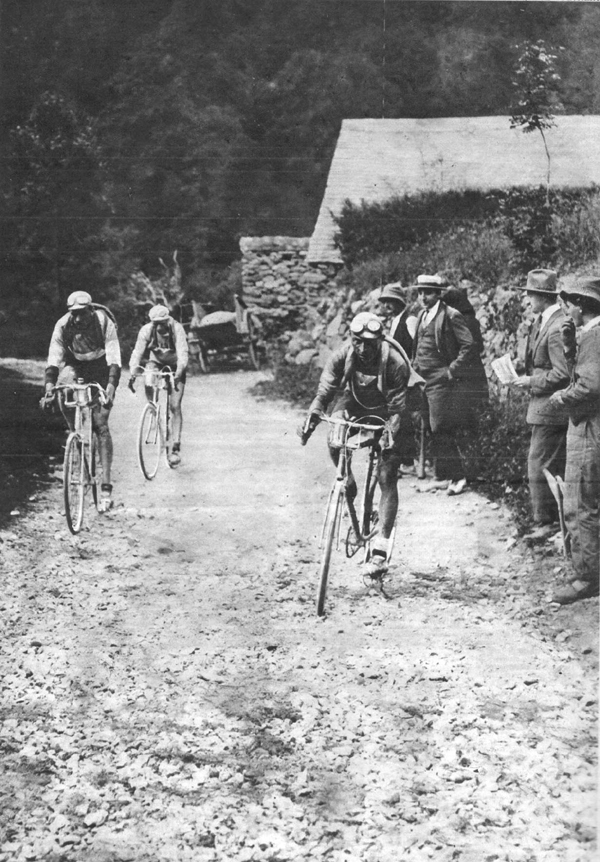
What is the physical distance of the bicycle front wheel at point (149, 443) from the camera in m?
3.77

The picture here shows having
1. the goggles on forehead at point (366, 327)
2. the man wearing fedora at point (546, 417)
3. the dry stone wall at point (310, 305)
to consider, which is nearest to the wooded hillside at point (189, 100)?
the dry stone wall at point (310, 305)

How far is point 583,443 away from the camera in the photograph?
3621 mm

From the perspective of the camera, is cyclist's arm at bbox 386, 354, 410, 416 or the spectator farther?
cyclist's arm at bbox 386, 354, 410, 416

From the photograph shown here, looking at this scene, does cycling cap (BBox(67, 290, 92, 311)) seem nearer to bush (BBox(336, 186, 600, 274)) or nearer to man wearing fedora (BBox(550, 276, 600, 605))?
bush (BBox(336, 186, 600, 274))

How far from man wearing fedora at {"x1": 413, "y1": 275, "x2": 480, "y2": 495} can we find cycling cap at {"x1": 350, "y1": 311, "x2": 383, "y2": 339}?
1.32 feet

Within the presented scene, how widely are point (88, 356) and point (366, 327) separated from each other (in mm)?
1418

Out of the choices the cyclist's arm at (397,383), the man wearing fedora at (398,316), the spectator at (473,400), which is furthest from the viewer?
the man wearing fedora at (398,316)

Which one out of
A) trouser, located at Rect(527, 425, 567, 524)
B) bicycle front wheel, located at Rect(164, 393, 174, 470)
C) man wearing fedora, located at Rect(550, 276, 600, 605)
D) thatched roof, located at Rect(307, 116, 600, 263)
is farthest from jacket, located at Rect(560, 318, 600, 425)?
bicycle front wheel, located at Rect(164, 393, 174, 470)

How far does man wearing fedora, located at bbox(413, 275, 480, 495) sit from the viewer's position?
401cm

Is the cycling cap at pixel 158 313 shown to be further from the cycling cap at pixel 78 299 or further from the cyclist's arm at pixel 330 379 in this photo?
the cyclist's arm at pixel 330 379

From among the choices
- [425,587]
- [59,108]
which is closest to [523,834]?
[425,587]

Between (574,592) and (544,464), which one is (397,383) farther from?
(574,592)

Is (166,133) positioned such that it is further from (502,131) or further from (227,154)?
(502,131)

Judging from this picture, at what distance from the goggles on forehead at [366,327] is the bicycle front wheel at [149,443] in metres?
1.08
